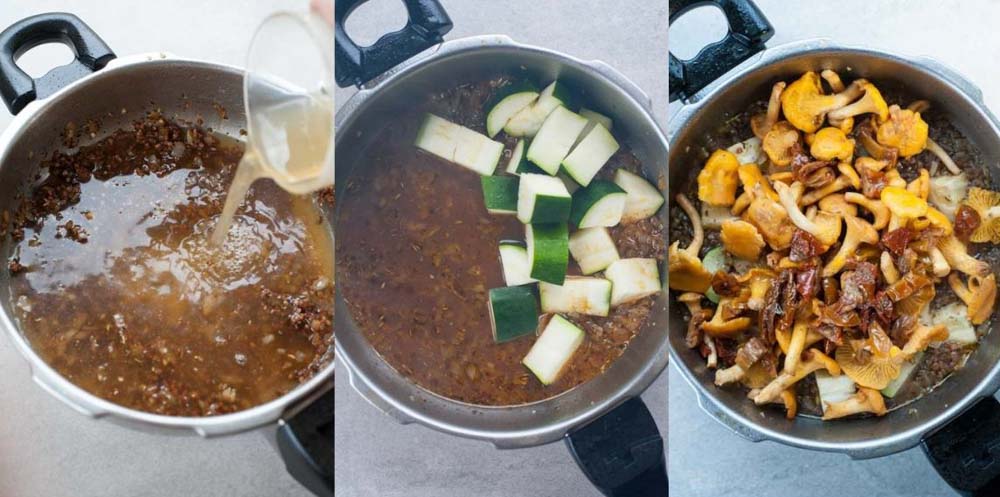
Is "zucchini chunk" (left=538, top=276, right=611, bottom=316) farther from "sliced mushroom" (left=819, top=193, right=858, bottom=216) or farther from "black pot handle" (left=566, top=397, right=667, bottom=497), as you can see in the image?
"sliced mushroom" (left=819, top=193, right=858, bottom=216)

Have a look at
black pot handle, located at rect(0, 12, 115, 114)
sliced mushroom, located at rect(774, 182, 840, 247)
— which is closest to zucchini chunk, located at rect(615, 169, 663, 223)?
sliced mushroom, located at rect(774, 182, 840, 247)

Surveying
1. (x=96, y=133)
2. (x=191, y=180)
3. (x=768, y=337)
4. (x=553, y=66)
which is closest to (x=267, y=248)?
(x=191, y=180)

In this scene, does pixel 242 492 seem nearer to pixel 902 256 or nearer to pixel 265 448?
pixel 265 448

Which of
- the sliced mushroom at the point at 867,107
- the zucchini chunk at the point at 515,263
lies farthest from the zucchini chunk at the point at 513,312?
the sliced mushroom at the point at 867,107

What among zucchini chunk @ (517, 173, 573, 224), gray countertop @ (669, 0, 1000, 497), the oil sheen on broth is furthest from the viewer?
gray countertop @ (669, 0, 1000, 497)

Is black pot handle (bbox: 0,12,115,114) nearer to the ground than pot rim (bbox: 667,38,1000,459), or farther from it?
farther from it

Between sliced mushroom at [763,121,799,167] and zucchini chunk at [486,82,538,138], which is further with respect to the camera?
sliced mushroom at [763,121,799,167]

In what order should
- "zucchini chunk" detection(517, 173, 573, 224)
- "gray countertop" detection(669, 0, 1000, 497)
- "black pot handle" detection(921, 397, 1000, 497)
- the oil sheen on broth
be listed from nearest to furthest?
1. "zucchini chunk" detection(517, 173, 573, 224)
2. the oil sheen on broth
3. "black pot handle" detection(921, 397, 1000, 497)
4. "gray countertop" detection(669, 0, 1000, 497)
